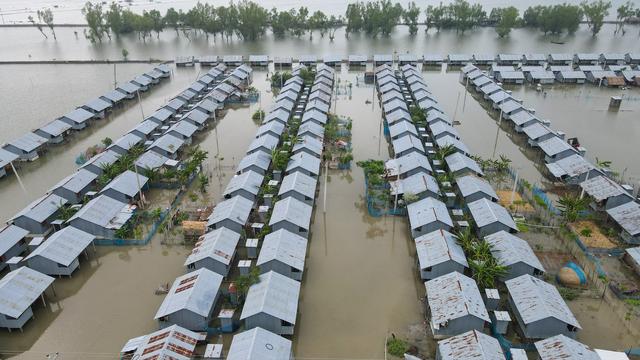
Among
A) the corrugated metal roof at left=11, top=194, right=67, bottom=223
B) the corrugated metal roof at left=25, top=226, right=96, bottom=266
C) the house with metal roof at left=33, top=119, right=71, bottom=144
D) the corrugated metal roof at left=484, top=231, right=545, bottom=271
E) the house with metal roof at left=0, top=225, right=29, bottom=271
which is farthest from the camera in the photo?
the house with metal roof at left=33, top=119, right=71, bottom=144

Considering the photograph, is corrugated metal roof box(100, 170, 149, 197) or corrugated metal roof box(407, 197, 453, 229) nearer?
corrugated metal roof box(407, 197, 453, 229)

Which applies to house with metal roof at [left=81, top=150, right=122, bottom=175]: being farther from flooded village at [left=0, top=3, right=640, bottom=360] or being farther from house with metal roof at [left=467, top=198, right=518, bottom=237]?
house with metal roof at [left=467, top=198, right=518, bottom=237]

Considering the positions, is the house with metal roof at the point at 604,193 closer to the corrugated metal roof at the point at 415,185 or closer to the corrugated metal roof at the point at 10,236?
the corrugated metal roof at the point at 415,185

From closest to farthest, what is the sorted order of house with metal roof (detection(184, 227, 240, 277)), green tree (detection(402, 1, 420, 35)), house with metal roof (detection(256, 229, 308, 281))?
1. house with metal roof (detection(256, 229, 308, 281))
2. house with metal roof (detection(184, 227, 240, 277))
3. green tree (detection(402, 1, 420, 35))

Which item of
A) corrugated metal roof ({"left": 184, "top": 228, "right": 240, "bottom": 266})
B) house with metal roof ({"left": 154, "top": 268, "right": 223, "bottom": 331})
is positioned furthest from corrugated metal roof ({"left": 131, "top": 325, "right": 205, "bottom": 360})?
corrugated metal roof ({"left": 184, "top": 228, "right": 240, "bottom": 266})

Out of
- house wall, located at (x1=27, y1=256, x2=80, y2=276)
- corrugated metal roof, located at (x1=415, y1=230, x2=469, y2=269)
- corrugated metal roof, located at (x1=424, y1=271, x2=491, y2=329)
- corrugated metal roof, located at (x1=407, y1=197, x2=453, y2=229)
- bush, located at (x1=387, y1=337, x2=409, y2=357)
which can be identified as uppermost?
corrugated metal roof, located at (x1=407, y1=197, x2=453, y2=229)

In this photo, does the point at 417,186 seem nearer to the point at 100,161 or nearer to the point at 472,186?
the point at 472,186

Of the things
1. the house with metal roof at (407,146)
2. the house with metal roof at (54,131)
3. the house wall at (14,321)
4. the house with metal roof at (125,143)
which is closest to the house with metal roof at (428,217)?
the house with metal roof at (407,146)
